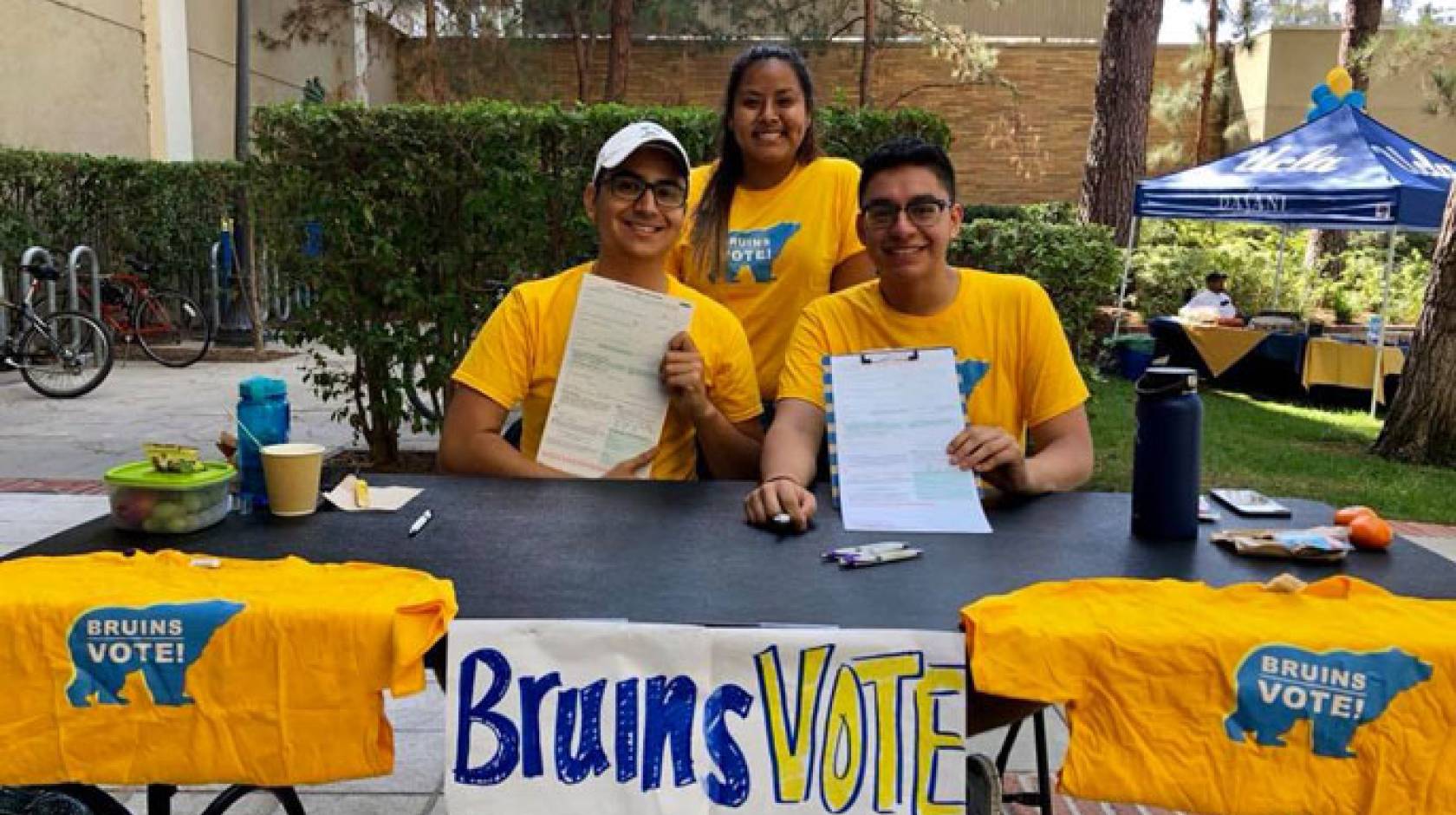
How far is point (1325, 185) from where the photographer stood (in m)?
10.1

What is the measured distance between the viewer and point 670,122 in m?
5.68

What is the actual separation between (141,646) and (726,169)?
2.06 metres

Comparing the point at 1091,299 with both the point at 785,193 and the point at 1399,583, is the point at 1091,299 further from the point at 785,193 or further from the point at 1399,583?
the point at 1399,583

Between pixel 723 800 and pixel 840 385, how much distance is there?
3.03 ft

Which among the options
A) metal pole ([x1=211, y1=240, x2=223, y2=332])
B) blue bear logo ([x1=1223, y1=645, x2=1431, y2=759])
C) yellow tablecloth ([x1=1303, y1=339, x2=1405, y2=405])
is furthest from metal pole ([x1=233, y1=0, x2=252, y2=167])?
blue bear logo ([x1=1223, y1=645, x2=1431, y2=759])

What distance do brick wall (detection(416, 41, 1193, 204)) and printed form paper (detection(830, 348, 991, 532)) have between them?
20.5m

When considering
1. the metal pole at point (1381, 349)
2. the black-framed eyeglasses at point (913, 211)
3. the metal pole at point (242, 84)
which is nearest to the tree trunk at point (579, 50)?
the metal pole at point (242, 84)

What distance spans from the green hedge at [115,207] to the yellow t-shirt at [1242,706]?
1162 cm

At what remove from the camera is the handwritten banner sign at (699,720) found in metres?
1.50

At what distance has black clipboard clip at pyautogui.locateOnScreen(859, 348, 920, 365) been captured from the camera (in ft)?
7.27

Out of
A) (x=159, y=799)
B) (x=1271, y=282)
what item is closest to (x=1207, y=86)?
(x=1271, y=282)

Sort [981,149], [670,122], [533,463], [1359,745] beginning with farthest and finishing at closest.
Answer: [981,149], [670,122], [533,463], [1359,745]

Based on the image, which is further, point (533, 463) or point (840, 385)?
point (533, 463)

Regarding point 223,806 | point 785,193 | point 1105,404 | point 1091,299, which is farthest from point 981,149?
point 223,806
